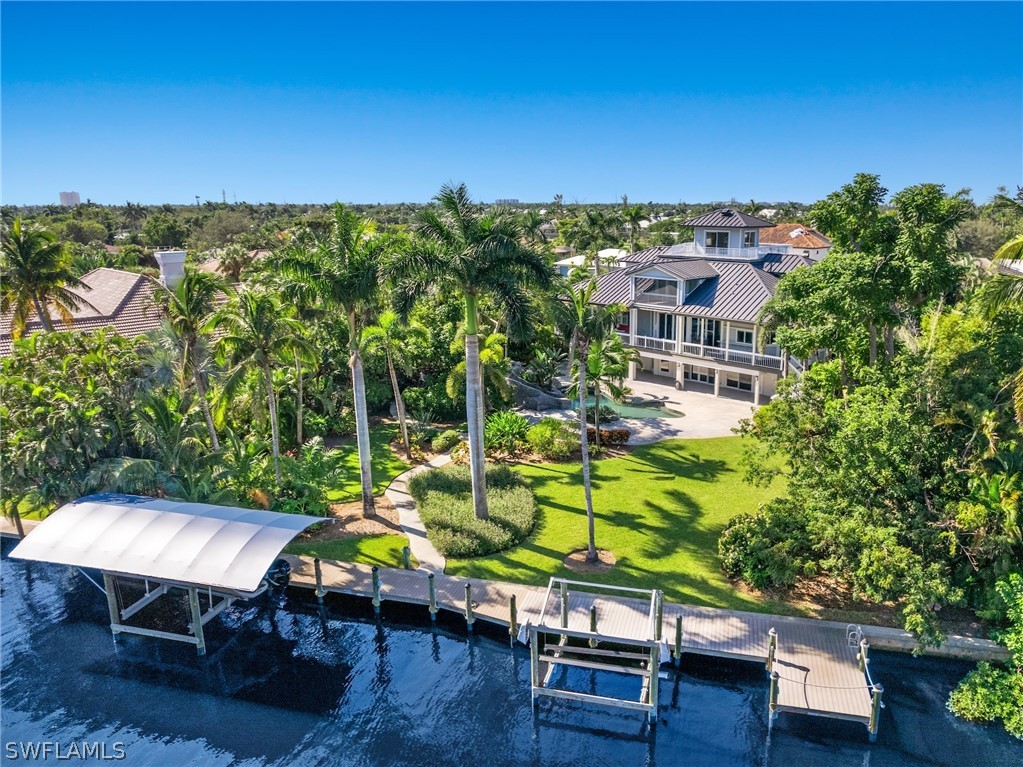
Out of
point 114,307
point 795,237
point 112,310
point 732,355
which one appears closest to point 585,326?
point 732,355

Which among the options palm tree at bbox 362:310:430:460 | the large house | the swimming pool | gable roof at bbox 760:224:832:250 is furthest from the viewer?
gable roof at bbox 760:224:832:250

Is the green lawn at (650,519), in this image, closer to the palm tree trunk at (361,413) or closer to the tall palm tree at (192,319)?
the palm tree trunk at (361,413)

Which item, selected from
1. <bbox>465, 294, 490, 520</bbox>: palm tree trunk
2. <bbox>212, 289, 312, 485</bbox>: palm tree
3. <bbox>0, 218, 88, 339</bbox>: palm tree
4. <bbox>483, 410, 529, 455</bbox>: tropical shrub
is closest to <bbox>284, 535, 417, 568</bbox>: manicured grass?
<bbox>465, 294, 490, 520</bbox>: palm tree trunk

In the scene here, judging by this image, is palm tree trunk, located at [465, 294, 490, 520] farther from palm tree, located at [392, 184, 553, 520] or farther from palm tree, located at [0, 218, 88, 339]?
palm tree, located at [0, 218, 88, 339]

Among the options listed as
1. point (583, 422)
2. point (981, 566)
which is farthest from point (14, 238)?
point (981, 566)

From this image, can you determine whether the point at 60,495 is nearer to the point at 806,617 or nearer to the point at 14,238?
the point at 14,238

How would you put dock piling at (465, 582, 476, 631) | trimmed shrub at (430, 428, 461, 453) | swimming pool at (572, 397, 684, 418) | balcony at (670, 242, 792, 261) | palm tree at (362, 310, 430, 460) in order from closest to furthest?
dock piling at (465, 582, 476, 631)
palm tree at (362, 310, 430, 460)
trimmed shrub at (430, 428, 461, 453)
swimming pool at (572, 397, 684, 418)
balcony at (670, 242, 792, 261)
